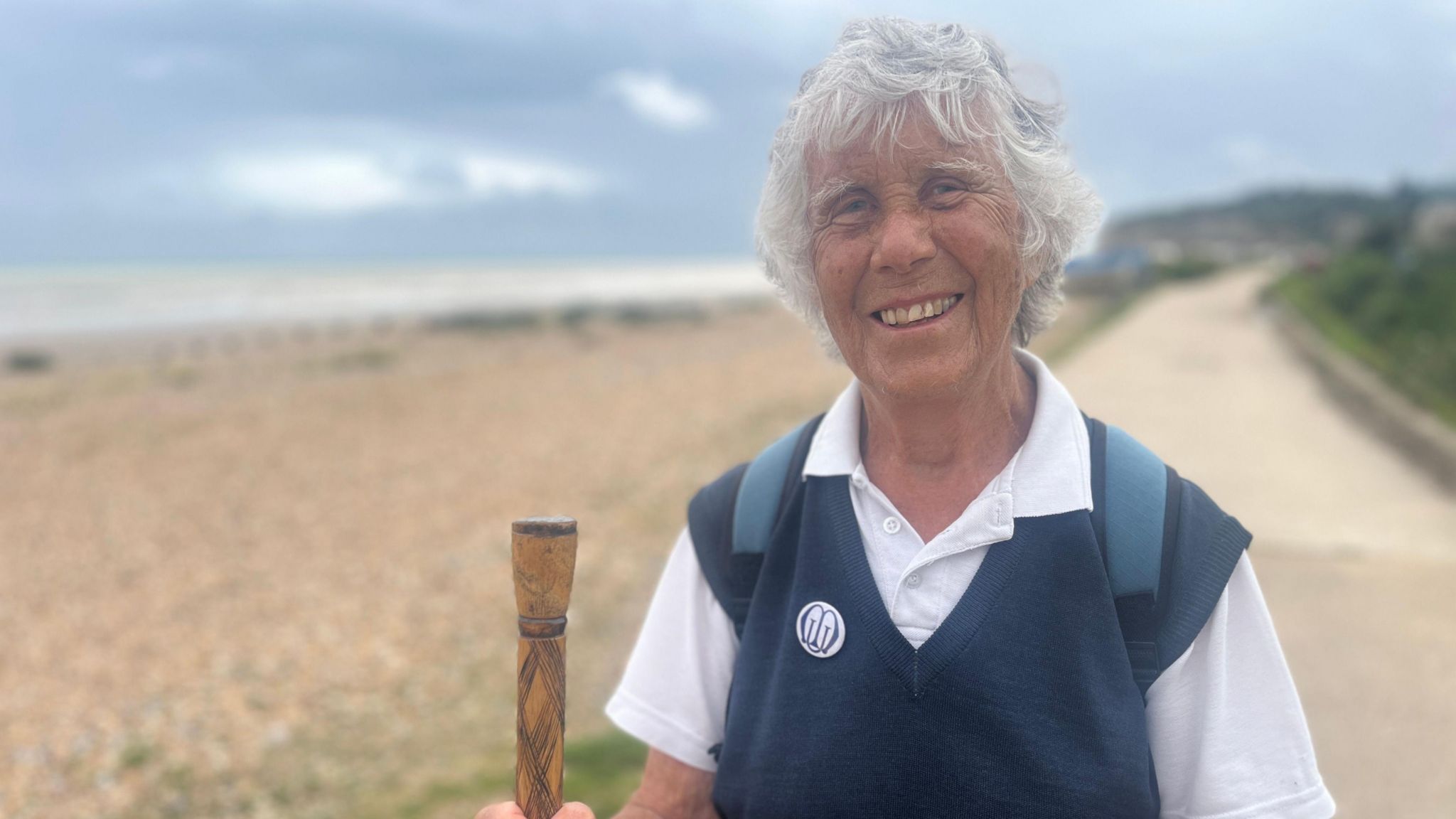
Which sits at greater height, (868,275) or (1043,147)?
(1043,147)

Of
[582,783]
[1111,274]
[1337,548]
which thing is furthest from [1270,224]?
[582,783]

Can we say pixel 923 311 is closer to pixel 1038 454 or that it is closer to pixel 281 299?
pixel 1038 454

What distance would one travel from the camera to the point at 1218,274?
46.3 metres

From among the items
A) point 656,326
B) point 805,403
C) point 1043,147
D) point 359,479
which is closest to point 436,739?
point 1043,147

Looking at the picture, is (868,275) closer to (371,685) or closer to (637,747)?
(637,747)

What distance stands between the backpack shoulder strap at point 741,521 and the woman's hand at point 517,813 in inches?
15.5

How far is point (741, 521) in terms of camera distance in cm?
194

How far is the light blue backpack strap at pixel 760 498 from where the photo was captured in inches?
75.6

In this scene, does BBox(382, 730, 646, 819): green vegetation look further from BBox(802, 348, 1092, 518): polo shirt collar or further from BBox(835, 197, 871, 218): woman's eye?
BBox(835, 197, 871, 218): woman's eye

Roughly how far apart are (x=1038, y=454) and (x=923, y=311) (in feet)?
0.98

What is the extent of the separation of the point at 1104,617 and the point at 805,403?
536 inches

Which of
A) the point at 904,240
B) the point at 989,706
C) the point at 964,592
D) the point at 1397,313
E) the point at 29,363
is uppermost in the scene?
the point at 904,240

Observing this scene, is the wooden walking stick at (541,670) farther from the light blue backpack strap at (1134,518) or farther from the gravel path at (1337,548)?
the gravel path at (1337,548)

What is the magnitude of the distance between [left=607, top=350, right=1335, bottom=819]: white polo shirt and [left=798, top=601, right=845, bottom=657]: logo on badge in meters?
0.09
